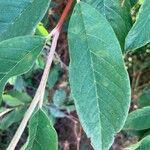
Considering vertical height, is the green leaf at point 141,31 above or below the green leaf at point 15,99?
above

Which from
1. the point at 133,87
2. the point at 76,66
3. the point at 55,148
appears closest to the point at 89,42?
the point at 76,66

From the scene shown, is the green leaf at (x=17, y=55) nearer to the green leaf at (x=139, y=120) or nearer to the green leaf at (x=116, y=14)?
the green leaf at (x=116, y=14)

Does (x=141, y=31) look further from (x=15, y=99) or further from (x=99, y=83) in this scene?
(x=15, y=99)

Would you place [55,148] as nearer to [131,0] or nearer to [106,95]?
[106,95]

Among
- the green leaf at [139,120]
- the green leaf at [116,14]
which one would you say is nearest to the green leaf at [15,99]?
the green leaf at [139,120]

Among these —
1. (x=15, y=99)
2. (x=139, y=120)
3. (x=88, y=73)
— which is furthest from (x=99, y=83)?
(x=15, y=99)

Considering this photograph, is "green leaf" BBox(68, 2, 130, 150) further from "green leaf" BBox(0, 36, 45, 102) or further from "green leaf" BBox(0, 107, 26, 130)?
"green leaf" BBox(0, 107, 26, 130)
